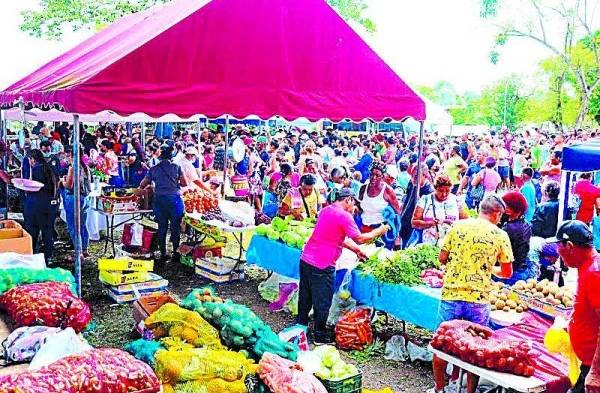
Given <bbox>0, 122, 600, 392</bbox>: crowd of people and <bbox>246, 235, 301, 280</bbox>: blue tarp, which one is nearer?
<bbox>0, 122, 600, 392</bbox>: crowd of people

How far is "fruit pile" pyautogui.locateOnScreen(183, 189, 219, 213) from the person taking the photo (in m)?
9.85

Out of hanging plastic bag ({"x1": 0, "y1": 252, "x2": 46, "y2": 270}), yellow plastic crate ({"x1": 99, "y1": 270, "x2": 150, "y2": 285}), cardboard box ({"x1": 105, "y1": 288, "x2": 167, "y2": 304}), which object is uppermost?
hanging plastic bag ({"x1": 0, "y1": 252, "x2": 46, "y2": 270})

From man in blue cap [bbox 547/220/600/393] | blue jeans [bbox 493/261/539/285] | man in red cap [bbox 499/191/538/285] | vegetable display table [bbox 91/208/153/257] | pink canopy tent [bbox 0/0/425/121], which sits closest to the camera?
man in blue cap [bbox 547/220/600/393]

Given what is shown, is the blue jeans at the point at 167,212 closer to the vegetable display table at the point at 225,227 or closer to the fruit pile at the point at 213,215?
the vegetable display table at the point at 225,227

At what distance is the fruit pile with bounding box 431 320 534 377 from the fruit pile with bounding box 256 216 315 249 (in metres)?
3.01

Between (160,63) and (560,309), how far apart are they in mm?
4533

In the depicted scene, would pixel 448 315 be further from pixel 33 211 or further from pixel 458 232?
pixel 33 211

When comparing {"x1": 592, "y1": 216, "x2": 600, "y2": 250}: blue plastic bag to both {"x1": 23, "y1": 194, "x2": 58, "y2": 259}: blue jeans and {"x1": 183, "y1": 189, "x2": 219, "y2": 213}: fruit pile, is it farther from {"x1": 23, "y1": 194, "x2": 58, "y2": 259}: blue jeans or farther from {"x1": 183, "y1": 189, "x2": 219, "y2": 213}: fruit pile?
{"x1": 23, "y1": 194, "x2": 58, "y2": 259}: blue jeans

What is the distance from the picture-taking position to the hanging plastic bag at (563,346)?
3.95 m

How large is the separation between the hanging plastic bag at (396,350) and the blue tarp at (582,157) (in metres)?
3.43

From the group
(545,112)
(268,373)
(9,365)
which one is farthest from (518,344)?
(545,112)

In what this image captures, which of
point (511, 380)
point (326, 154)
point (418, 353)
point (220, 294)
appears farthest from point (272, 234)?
point (326, 154)

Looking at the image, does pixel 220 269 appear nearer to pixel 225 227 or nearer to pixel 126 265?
pixel 225 227

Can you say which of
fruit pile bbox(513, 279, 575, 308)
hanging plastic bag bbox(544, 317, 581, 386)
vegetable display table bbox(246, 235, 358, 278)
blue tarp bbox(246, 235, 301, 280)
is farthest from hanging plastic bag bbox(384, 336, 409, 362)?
hanging plastic bag bbox(544, 317, 581, 386)
